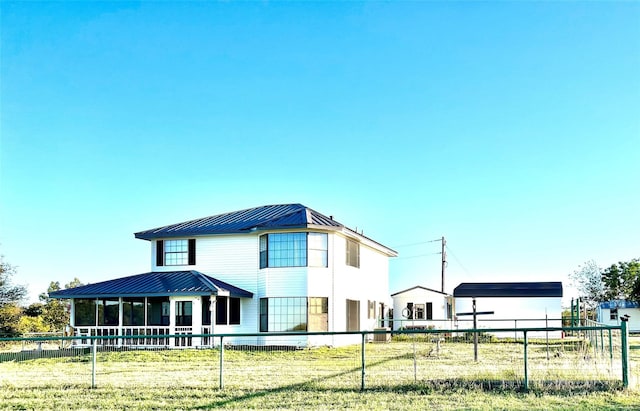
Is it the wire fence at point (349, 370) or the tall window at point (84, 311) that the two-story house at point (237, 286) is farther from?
the wire fence at point (349, 370)

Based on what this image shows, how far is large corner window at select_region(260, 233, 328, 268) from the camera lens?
92.9 feet

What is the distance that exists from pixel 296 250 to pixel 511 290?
20562mm

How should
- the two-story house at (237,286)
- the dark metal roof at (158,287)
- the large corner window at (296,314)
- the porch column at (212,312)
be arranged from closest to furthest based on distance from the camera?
the porch column at (212,312)
the dark metal roof at (158,287)
the two-story house at (237,286)
the large corner window at (296,314)

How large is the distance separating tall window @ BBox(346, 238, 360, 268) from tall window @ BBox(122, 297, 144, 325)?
8769 mm

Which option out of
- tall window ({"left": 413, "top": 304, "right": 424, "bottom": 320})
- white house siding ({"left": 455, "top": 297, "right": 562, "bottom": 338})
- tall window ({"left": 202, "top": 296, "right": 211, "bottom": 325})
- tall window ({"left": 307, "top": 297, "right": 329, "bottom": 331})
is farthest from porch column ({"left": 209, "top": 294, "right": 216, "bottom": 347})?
tall window ({"left": 413, "top": 304, "right": 424, "bottom": 320})

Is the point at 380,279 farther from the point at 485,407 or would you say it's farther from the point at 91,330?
the point at 485,407

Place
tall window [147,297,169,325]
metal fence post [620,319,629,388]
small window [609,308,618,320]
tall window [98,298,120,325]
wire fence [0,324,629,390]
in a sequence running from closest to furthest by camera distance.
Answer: metal fence post [620,319,629,388], wire fence [0,324,629,390], tall window [98,298,120,325], tall window [147,297,169,325], small window [609,308,618,320]

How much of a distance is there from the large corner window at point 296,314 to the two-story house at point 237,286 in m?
0.04

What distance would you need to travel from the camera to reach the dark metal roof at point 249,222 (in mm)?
28438

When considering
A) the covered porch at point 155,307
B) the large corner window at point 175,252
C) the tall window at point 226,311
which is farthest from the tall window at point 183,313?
the large corner window at point 175,252

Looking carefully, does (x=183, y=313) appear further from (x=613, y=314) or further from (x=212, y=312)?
(x=613, y=314)

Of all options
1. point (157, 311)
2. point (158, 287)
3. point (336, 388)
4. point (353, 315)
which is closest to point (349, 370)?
point (336, 388)

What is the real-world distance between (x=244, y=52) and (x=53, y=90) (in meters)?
7.48

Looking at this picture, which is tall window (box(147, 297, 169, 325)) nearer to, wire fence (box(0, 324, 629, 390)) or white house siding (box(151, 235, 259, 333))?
white house siding (box(151, 235, 259, 333))
